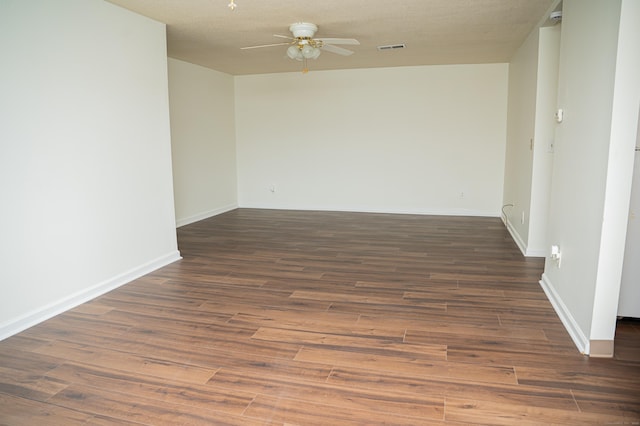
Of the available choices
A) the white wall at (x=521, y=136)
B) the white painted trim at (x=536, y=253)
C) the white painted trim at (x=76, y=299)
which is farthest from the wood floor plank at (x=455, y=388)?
the white wall at (x=521, y=136)

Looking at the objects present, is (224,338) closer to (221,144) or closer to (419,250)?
(419,250)

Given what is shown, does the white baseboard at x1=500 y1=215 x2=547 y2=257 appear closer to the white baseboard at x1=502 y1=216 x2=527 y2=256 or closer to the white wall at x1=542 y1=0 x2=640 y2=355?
the white baseboard at x1=502 y1=216 x2=527 y2=256

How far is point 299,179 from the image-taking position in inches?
309

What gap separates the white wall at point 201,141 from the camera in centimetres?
634

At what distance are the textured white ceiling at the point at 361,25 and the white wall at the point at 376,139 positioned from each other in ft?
2.38

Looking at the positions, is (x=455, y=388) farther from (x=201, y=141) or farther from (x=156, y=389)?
(x=201, y=141)

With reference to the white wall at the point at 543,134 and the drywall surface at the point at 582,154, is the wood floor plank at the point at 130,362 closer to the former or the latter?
the drywall surface at the point at 582,154

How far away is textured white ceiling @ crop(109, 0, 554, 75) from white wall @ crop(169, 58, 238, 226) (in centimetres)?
Result: 46

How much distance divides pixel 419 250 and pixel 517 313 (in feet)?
6.15

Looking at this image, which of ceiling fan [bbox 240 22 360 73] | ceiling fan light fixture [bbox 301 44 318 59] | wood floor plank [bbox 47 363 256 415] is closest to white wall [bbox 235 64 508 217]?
ceiling fan [bbox 240 22 360 73]

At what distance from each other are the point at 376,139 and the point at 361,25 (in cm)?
303

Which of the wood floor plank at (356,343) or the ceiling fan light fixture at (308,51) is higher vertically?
the ceiling fan light fixture at (308,51)

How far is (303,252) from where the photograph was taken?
4980 mm

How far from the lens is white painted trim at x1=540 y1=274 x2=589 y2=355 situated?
260 cm
